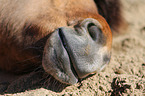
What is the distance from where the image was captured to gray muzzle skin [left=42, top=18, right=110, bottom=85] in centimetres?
136

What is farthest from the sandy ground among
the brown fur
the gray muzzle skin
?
the brown fur

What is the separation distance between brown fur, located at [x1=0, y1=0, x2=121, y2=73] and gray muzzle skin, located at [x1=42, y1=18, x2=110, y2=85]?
161mm

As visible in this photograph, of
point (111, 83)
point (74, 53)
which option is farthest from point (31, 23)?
point (111, 83)

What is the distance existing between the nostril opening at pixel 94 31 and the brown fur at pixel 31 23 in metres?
0.12

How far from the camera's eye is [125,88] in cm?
147

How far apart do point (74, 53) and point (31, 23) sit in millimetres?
632

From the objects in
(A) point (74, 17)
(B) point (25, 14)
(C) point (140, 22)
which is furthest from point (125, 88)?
(C) point (140, 22)

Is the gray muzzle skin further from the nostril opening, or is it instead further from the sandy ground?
the sandy ground

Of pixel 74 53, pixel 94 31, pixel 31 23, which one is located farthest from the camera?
pixel 31 23

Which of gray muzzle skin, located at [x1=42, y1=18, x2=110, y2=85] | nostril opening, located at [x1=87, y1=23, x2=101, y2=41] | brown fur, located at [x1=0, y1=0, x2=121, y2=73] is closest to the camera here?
gray muzzle skin, located at [x1=42, y1=18, x2=110, y2=85]

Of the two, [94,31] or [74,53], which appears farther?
[94,31]

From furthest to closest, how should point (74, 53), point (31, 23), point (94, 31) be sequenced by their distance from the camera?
point (31, 23) → point (94, 31) → point (74, 53)

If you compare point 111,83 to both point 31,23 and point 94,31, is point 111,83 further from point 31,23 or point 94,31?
point 31,23

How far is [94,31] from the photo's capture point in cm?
149
